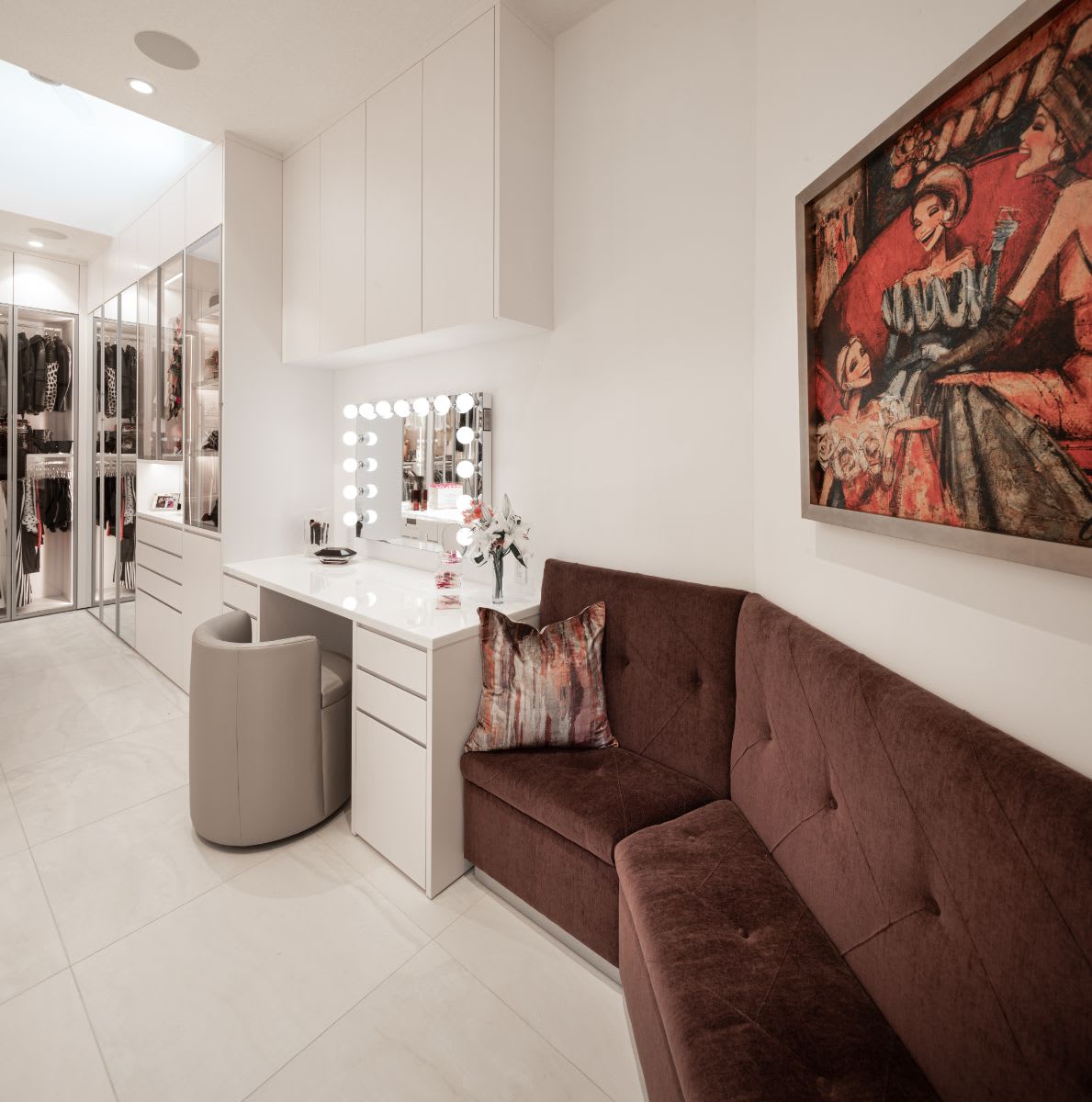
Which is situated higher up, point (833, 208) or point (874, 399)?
point (833, 208)

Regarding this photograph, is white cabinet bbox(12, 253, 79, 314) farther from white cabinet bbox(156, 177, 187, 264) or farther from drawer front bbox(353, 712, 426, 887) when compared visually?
drawer front bbox(353, 712, 426, 887)

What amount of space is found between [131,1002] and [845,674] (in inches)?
74.2

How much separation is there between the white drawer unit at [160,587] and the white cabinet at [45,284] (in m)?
2.65

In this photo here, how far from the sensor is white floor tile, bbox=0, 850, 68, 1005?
5.38 feet

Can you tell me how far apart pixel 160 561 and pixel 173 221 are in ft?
6.36

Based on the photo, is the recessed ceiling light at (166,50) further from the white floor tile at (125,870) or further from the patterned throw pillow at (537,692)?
the white floor tile at (125,870)

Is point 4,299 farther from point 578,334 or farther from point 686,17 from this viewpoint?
point 686,17

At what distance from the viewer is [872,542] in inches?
52.5

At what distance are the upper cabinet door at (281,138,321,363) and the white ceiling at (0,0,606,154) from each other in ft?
0.76

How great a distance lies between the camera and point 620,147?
2178 millimetres

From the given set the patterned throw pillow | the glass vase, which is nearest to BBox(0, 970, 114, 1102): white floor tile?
the patterned throw pillow

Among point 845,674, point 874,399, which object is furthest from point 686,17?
point 845,674

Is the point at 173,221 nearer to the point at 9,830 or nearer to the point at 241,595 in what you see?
the point at 241,595

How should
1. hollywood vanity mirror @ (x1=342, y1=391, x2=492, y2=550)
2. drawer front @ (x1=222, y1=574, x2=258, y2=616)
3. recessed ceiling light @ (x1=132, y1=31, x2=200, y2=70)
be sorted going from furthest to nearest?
drawer front @ (x1=222, y1=574, x2=258, y2=616) < hollywood vanity mirror @ (x1=342, y1=391, x2=492, y2=550) < recessed ceiling light @ (x1=132, y1=31, x2=200, y2=70)
